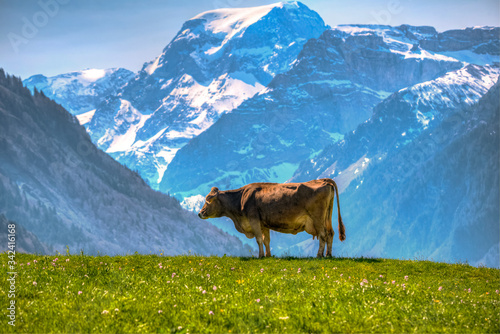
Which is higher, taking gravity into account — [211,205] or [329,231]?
[211,205]

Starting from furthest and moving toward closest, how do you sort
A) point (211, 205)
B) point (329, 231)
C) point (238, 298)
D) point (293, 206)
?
1. point (211, 205)
2. point (329, 231)
3. point (293, 206)
4. point (238, 298)

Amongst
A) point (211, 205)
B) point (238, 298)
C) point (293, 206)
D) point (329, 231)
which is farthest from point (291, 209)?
point (238, 298)

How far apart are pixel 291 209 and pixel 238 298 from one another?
43.4 ft

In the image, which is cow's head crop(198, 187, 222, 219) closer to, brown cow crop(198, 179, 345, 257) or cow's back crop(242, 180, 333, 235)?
brown cow crop(198, 179, 345, 257)

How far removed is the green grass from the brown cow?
5.32 m

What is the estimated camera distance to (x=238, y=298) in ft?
58.0

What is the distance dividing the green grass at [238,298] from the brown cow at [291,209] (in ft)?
17.4

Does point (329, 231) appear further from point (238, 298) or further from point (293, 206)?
point (238, 298)

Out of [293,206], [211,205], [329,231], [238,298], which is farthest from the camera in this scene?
[211,205]

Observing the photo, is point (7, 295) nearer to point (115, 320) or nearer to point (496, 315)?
point (115, 320)

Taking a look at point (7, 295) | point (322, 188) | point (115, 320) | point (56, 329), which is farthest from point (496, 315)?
point (322, 188)

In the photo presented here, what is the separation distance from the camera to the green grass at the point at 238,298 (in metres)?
15.4

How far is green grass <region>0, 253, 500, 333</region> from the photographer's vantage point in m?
15.4

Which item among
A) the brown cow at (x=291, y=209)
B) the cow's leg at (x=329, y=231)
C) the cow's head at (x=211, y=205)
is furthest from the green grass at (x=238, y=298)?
the cow's head at (x=211, y=205)
